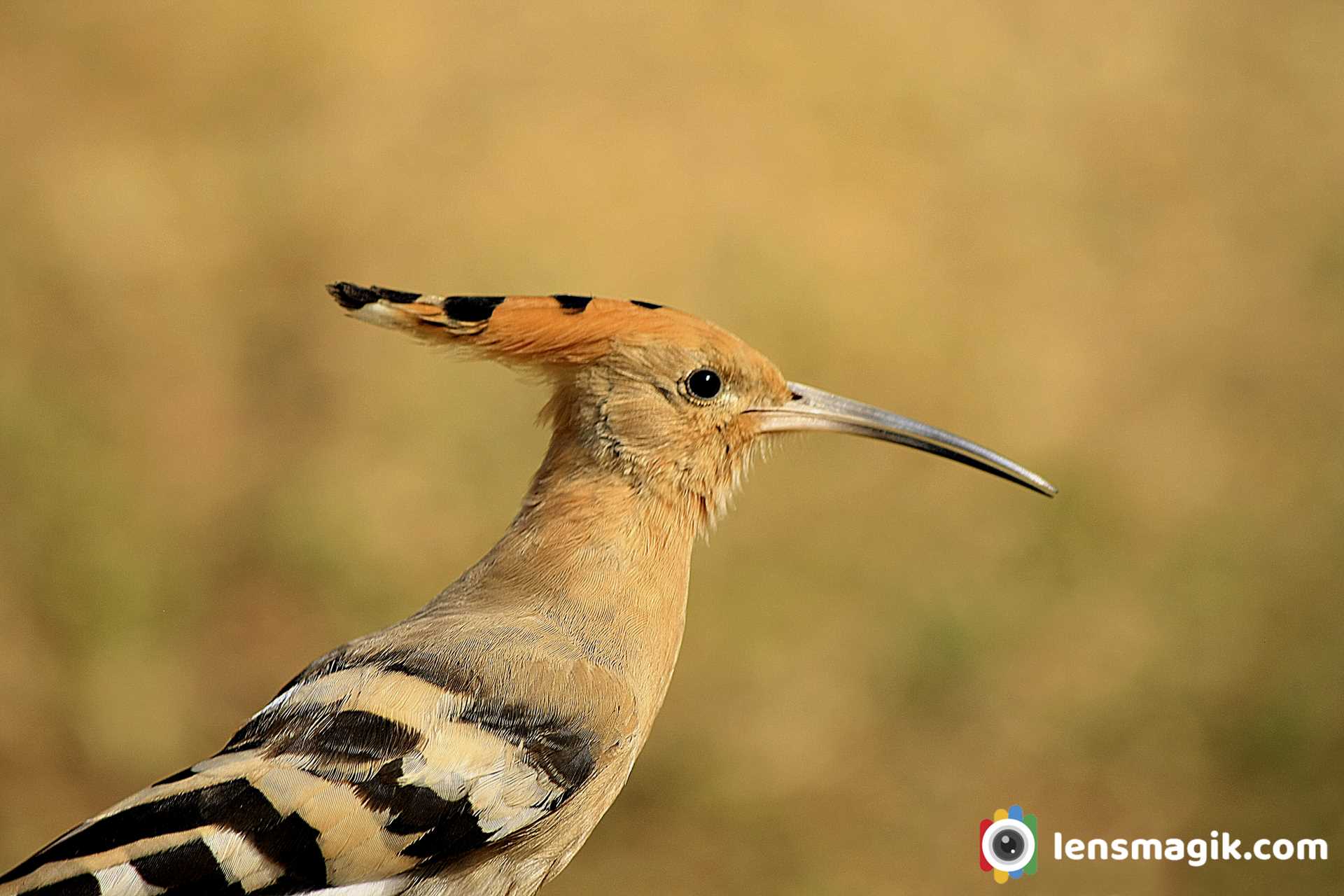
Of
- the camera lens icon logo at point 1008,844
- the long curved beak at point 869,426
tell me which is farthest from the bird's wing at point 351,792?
the camera lens icon logo at point 1008,844

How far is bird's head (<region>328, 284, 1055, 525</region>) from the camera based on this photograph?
1.26 meters

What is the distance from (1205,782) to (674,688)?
102 centimetres

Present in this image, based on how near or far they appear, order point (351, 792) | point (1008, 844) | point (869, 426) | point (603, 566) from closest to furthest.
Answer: point (351, 792) < point (603, 566) < point (869, 426) < point (1008, 844)

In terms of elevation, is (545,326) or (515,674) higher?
(545,326)

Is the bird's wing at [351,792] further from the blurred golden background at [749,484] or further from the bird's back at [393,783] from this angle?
the blurred golden background at [749,484]

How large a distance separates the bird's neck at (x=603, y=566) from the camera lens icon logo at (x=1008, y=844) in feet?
3.79

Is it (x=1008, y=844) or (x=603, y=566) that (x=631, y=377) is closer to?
(x=603, y=566)

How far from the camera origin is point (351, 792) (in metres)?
1.05

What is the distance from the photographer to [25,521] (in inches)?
101

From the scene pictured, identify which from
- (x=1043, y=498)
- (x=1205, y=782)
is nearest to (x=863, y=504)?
(x=1043, y=498)

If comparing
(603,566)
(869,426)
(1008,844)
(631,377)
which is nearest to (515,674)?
(603,566)

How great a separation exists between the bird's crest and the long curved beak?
92mm

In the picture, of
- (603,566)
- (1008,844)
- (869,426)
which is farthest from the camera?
(1008,844)

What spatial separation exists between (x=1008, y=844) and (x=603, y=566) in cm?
140
